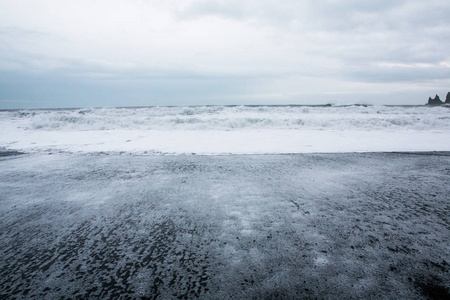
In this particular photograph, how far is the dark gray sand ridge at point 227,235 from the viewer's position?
3.53 ft

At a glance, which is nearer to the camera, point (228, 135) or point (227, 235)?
point (227, 235)

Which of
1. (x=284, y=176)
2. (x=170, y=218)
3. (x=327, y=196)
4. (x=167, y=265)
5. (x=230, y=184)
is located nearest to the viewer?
(x=167, y=265)

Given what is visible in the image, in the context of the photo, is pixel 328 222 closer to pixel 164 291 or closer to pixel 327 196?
pixel 327 196

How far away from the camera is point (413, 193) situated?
2229 millimetres

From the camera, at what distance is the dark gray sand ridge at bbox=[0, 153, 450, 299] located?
1.08 m

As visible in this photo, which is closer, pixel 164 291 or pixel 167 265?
pixel 164 291

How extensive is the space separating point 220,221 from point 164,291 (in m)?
0.73

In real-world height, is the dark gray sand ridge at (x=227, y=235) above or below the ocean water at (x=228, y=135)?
below

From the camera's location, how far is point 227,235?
1525 millimetres

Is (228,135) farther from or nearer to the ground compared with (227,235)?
farther from the ground

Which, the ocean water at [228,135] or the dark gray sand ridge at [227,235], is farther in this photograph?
the ocean water at [228,135]

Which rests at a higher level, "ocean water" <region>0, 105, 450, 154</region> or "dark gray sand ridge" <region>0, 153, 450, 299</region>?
"ocean water" <region>0, 105, 450, 154</region>

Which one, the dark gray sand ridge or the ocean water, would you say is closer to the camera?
the dark gray sand ridge

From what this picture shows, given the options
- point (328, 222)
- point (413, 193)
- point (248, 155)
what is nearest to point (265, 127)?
point (248, 155)
